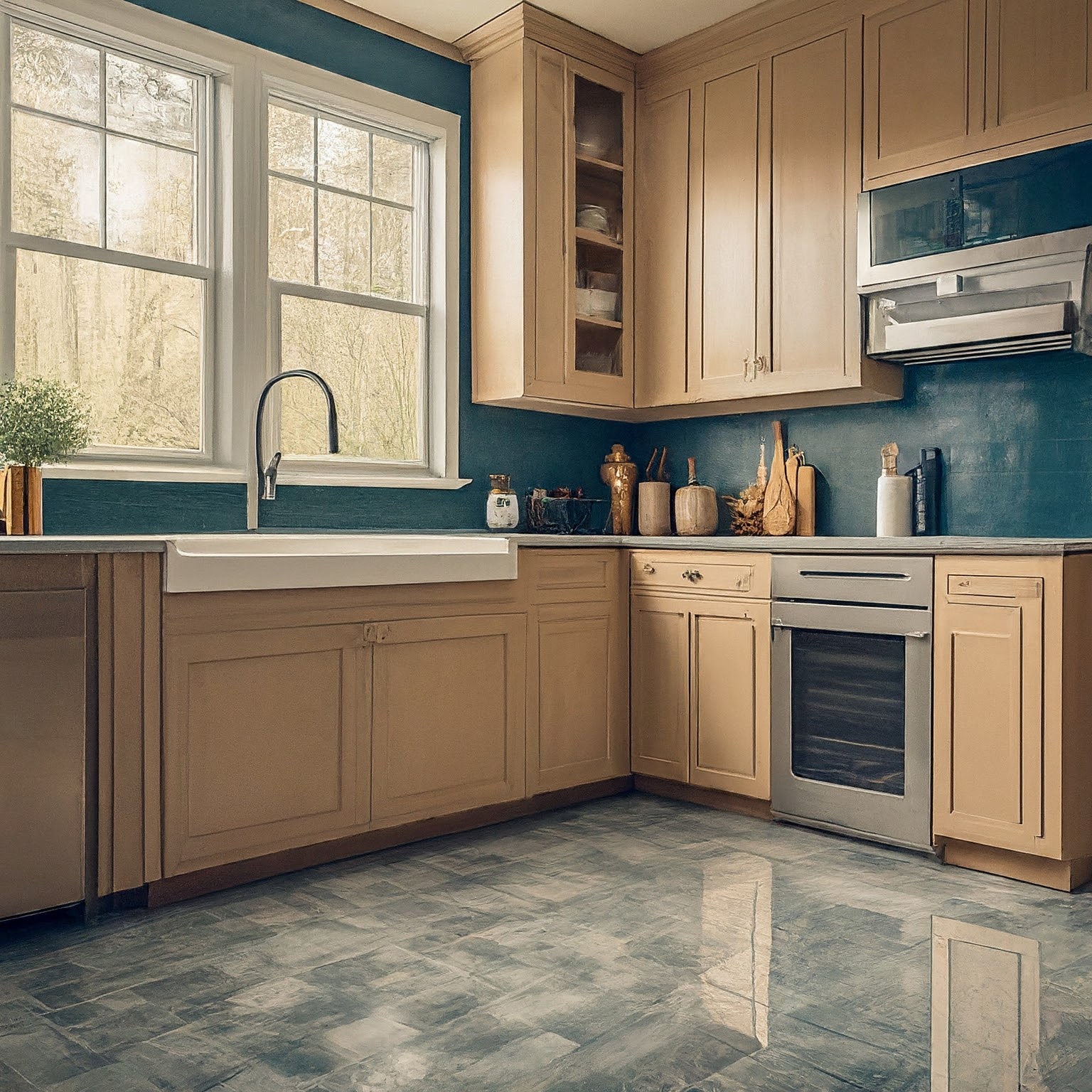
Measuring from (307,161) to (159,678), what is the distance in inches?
79.7

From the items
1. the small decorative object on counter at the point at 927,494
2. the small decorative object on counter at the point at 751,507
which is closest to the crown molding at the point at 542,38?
the small decorative object on counter at the point at 751,507

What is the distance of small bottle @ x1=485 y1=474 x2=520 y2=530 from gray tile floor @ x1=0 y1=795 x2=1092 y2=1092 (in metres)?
1.40

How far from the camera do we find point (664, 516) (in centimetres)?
444

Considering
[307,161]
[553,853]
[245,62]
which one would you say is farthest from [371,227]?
[553,853]

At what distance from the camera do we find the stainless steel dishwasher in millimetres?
2438

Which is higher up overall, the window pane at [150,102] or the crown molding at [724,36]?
the crown molding at [724,36]

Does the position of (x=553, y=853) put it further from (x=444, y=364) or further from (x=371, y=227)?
(x=371, y=227)

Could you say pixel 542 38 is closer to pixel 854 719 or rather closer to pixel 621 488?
pixel 621 488

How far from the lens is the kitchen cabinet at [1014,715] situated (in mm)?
2855

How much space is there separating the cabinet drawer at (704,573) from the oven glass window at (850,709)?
22 centimetres

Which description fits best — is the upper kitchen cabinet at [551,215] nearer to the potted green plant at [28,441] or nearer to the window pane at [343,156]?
the window pane at [343,156]

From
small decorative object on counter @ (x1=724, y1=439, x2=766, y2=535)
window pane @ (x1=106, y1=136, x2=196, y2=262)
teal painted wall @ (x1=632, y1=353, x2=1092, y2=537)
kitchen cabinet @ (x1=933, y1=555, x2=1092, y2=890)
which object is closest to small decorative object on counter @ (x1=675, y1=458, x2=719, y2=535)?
small decorative object on counter @ (x1=724, y1=439, x2=766, y2=535)

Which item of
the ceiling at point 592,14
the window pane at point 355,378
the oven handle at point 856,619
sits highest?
the ceiling at point 592,14

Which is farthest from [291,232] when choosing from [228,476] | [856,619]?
[856,619]
